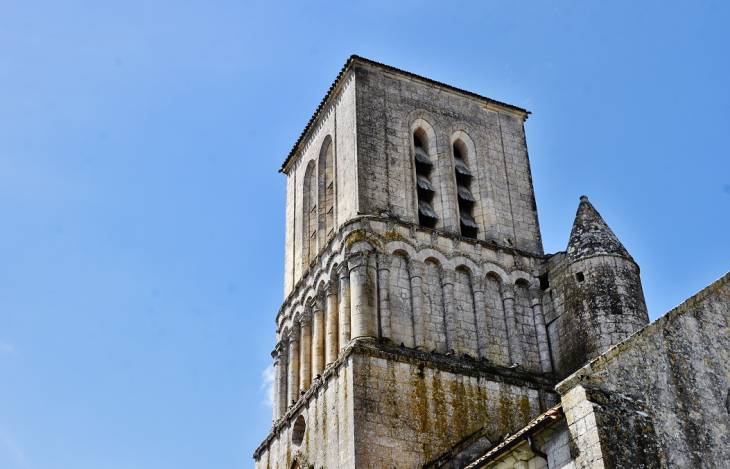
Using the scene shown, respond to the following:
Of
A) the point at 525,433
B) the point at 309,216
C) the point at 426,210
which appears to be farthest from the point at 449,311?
the point at 525,433

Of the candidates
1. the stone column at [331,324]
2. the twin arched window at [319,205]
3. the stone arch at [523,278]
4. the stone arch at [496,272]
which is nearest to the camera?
the stone column at [331,324]

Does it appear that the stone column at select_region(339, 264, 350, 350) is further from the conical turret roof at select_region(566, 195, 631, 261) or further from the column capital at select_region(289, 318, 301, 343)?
the conical turret roof at select_region(566, 195, 631, 261)

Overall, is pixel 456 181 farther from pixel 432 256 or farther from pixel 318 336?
pixel 318 336

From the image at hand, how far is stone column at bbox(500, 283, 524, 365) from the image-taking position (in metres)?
23.8

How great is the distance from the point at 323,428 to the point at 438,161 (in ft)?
28.1

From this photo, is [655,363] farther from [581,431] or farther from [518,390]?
[518,390]

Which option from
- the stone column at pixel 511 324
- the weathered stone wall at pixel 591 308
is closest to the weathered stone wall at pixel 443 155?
the stone column at pixel 511 324

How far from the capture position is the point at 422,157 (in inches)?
1078

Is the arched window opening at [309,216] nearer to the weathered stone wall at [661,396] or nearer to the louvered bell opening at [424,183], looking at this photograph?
the louvered bell opening at [424,183]

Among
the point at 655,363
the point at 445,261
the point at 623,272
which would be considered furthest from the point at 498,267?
the point at 655,363

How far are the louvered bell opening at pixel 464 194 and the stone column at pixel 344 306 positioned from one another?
4.70 metres

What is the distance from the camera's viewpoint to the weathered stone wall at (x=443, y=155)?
2570cm

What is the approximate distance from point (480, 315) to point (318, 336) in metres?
3.96

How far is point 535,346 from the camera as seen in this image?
24266mm
